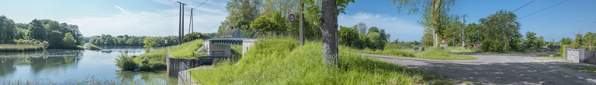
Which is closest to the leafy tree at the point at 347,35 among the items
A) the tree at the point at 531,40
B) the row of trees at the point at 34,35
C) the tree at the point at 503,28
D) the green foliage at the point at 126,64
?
the tree at the point at 503,28

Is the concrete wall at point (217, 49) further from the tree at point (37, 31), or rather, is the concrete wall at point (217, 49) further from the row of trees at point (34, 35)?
the tree at point (37, 31)

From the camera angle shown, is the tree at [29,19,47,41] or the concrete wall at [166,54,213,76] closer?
the concrete wall at [166,54,213,76]

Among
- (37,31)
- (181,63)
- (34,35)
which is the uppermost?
(37,31)

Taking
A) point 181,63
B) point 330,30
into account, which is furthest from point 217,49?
point 330,30

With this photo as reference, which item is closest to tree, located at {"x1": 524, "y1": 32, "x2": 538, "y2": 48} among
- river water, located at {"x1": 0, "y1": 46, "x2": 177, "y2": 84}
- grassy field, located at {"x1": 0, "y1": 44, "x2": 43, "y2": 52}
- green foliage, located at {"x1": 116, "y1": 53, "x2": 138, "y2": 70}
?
river water, located at {"x1": 0, "y1": 46, "x2": 177, "y2": 84}

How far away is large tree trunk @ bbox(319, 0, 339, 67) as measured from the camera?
6723 millimetres

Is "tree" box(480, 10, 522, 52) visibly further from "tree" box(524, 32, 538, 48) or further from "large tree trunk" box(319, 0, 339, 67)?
"large tree trunk" box(319, 0, 339, 67)

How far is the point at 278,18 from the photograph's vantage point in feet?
114

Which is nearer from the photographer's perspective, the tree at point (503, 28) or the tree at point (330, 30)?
the tree at point (330, 30)

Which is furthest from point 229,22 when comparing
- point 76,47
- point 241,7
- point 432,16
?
point 76,47

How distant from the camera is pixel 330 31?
6.76 m

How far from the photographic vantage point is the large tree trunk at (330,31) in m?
6.72

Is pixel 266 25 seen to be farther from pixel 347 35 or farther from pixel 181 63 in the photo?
pixel 181 63

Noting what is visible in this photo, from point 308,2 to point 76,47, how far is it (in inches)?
4229
